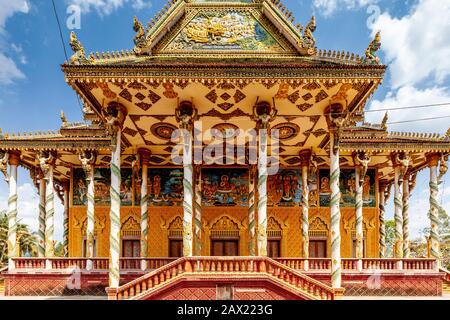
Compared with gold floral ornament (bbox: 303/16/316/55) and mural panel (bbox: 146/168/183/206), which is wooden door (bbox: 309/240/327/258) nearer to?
mural panel (bbox: 146/168/183/206)

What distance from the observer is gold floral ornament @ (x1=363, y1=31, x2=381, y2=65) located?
12.5m

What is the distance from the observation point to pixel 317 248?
2123cm

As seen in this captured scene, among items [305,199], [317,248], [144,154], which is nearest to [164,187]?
[144,154]

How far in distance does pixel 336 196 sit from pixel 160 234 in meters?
10.9

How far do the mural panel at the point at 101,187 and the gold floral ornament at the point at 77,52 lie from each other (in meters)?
9.84

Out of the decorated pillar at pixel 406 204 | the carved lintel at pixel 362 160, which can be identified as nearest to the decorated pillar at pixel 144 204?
the carved lintel at pixel 362 160

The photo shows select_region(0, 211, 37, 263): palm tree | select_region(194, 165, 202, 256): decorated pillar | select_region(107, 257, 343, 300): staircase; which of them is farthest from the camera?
select_region(0, 211, 37, 263): palm tree

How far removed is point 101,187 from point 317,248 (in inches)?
471

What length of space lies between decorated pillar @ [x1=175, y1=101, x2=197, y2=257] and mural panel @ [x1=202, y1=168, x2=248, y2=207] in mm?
8011

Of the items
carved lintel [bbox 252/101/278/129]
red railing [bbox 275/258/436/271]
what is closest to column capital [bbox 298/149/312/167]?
red railing [bbox 275/258/436/271]

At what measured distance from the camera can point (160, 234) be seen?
69.4 feet

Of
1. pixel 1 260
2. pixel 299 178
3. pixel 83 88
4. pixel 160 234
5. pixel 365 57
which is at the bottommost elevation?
pixel 1 260

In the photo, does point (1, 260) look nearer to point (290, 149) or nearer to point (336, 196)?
point (290, 149)
